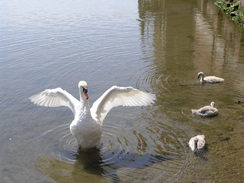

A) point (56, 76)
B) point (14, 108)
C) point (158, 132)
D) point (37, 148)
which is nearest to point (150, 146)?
point (158, 132)

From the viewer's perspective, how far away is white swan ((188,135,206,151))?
8.27 m

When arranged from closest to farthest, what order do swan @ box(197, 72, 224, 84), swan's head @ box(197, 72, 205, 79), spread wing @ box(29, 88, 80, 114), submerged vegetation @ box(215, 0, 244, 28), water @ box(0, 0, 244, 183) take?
water @ box(0, 0, 244, 183), spread wing @ box(29, 88, 80, 114), swan @ box(197, 72, 224, 84), swan's head @ box(197, 72, 205, 79), submerged vegetation @ box(215, 0, 244, 28)

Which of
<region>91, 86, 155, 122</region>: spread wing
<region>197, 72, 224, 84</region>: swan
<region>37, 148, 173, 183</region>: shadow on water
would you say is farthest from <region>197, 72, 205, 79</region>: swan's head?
<region>37, 148, 173, 183</region>: shadow on water

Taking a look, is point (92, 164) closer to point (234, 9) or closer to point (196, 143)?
point (196, 143)

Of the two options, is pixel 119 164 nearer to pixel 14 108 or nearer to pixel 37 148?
pixel 37 148

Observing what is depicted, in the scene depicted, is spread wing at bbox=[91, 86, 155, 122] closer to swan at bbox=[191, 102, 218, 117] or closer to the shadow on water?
the shadow on water

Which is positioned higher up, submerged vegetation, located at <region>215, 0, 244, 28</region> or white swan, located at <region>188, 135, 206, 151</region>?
submerged vegetation, located at <region>215, 0, 244, 28</region>

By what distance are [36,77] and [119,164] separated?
6425 millimetres

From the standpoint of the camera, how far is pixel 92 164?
8.21 meters

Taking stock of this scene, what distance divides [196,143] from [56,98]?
350cm

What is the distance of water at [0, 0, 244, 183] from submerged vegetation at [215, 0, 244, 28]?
2.28 ft

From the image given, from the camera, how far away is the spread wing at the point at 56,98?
8852mm

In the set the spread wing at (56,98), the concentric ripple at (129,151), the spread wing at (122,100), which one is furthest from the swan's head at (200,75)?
the spread wing at (56,98)

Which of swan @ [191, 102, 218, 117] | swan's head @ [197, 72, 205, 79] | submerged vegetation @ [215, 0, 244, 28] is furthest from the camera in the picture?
submerged vegetation @ [215, 0, 244, 28]
